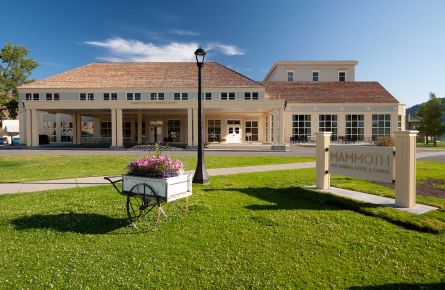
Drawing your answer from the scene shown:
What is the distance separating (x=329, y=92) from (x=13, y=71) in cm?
6039

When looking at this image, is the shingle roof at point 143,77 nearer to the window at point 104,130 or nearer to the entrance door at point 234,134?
the entrance door at point 234,134

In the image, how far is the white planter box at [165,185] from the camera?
6.20 m

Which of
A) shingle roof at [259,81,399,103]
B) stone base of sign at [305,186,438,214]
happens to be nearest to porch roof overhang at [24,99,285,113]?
shingle roof at [259,81,399,103]

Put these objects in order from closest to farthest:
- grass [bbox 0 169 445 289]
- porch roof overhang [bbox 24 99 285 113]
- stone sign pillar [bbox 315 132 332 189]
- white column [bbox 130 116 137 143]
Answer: grass [bbox 0 169 445 289] < stone sign pillar [bbox 315 132 332 189] < porch roof overhang [bbox 24 99 285 113] < white column [bbox 130 116 137 143]

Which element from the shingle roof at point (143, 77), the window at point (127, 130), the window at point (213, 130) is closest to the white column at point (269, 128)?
the shingle roof at point (143, 77)

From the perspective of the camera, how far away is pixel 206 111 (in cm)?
3516

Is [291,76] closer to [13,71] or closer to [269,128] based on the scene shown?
[269,128]

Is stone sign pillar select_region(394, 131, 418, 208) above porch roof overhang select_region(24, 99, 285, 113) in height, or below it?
below

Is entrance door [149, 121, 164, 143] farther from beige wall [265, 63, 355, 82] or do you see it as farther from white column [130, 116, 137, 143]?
beige wall [265, 63, 355, 82]

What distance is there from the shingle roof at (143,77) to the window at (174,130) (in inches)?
242

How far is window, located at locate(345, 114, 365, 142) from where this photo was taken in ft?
137

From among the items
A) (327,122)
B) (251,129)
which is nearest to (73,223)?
(251,129)

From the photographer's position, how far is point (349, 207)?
25.1ft

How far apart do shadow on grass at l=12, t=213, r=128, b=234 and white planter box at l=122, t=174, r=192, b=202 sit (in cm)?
76
